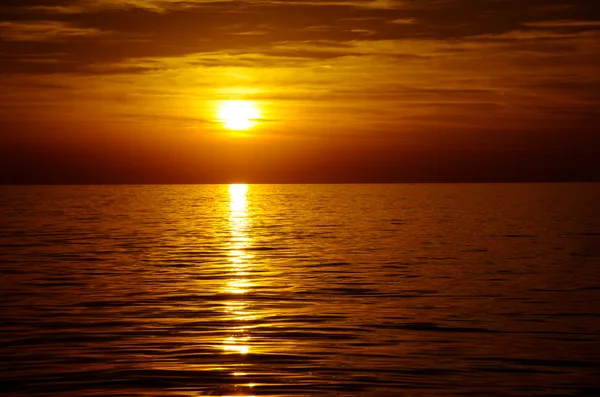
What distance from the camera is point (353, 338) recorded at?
68.1 ft

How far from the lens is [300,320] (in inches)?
918

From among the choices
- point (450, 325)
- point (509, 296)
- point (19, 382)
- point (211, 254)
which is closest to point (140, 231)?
point (211, 254)

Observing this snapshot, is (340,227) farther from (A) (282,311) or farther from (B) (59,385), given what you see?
(B) (59,385)

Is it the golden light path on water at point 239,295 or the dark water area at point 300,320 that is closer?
the dark water area at point 300,320

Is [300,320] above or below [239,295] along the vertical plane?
below

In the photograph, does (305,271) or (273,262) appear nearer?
(305,271)

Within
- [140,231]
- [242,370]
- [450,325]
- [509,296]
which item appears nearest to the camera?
[242,370]

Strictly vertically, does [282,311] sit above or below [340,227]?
below

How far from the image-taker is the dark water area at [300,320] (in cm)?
1661

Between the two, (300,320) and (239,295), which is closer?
(300,320)

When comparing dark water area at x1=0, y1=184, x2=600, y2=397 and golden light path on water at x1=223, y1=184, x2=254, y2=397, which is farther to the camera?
golden light path on water at x1=223, y1=184, x2=254, y2=397

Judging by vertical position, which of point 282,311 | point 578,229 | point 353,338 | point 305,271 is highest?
point 578,229

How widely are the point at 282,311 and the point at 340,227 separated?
4310 centimetres

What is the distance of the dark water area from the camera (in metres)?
16.6
